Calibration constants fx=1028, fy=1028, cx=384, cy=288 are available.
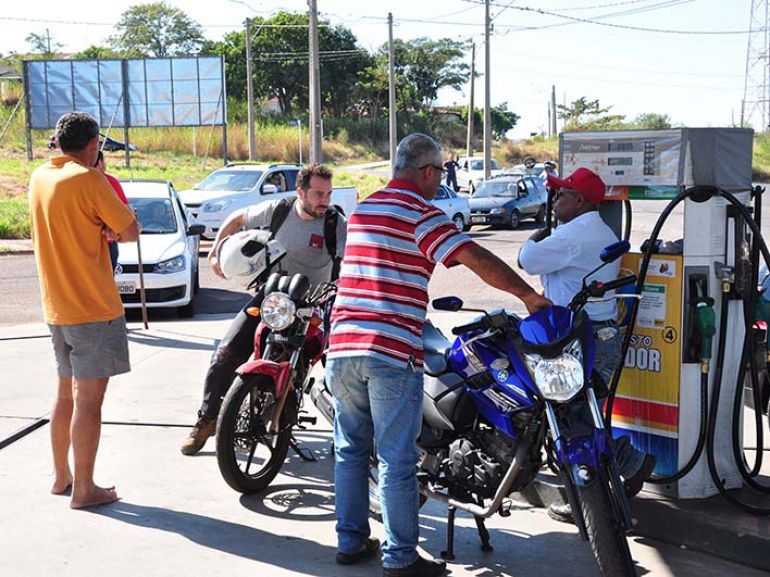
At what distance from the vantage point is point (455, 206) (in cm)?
2466

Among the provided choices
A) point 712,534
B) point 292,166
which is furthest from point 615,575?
point 292,166

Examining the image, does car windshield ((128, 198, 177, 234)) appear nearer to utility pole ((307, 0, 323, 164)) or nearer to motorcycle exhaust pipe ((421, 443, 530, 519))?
motorcycle exhaust pipe ((421, 443, 530, 519))

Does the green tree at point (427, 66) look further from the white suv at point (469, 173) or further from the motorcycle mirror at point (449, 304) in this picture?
the motorcycle mirror at point (449, 304)

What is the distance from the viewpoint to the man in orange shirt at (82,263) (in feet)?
17.1

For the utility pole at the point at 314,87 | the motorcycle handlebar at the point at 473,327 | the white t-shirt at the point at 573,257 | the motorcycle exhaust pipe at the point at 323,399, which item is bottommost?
the motorcycle exhaust pipe at the point at 323,399

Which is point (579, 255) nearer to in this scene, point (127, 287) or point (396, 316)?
point (396, 316)

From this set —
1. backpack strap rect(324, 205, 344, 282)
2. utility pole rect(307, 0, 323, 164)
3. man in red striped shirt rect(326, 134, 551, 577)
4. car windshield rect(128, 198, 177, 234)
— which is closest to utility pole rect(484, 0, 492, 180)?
utility pole rect(307, 0, 323, 164)

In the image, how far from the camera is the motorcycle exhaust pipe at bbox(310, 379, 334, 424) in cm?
536

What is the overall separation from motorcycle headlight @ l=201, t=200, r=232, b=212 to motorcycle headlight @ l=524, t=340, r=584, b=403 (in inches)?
677

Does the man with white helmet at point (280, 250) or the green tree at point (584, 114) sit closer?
the man with white helmet at point (280, 250)

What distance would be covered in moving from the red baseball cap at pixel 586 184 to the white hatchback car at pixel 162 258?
7.37 meters

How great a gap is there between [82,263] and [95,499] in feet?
4.20

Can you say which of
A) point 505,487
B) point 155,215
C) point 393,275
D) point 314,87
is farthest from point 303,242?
point 314,87

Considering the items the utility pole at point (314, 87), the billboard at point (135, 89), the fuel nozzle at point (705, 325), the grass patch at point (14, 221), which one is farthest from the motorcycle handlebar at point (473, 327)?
the billboard at point (135, 89)
